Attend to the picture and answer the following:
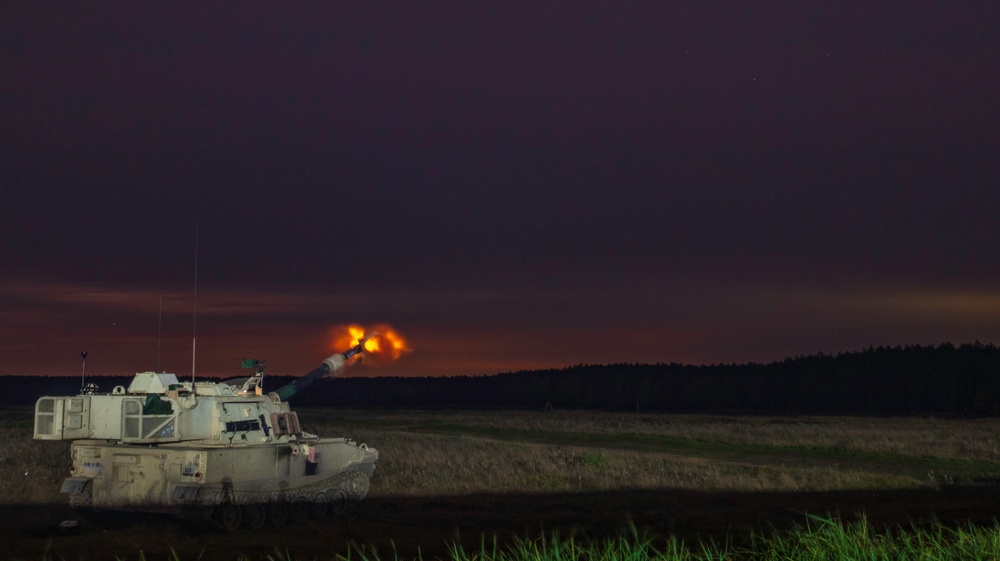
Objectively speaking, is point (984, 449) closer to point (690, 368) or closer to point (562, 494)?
point (562, 494)

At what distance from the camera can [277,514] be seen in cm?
1970

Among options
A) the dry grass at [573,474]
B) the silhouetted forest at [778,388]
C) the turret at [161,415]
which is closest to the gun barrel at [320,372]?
the turret at [161,415]

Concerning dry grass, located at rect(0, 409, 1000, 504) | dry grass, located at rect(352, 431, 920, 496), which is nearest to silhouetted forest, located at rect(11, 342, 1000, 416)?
dry grass, located at rect(0, 409, 1000, 504)

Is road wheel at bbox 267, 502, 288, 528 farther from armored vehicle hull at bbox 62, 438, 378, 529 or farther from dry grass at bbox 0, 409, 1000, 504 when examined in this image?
dry grass at bbox 0, 409, 1000, 504

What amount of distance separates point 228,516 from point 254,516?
62 centimetres

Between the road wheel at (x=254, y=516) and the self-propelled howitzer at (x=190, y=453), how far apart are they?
0.02 m

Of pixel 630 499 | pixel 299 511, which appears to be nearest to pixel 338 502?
pixel 299 511

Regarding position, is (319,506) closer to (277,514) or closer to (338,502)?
(338,502)

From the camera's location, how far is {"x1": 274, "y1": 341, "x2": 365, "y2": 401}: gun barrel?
2377 cm

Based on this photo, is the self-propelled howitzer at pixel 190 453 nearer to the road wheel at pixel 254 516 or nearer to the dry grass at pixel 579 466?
the road wheel at pixel 254 516

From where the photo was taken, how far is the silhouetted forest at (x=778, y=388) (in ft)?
399

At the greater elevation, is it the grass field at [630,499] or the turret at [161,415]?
the turret at [161,415]

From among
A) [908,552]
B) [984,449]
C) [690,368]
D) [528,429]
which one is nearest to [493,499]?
[908,552]

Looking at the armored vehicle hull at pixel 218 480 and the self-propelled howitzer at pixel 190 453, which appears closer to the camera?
the armored vehicle hull at pixel 218 480
